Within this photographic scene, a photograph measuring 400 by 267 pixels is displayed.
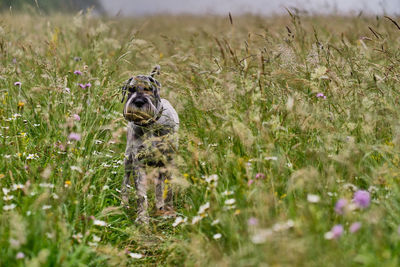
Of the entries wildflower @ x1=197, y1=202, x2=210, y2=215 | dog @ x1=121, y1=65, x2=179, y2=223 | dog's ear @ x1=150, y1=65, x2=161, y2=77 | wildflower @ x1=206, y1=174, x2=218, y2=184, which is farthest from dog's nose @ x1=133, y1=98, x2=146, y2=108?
wildflower @ x1=197, y1=202, x2=210, y2=215

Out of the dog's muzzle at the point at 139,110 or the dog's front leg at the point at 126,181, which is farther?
the dog's front leg at the point at 126,181

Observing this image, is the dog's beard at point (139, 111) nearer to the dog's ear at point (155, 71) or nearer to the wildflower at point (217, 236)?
the dog's ear at point (155, 71)

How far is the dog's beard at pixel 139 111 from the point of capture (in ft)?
11.1

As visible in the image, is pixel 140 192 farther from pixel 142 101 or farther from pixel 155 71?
pixel 155 71

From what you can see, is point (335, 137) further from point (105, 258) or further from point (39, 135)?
point (39, 135)

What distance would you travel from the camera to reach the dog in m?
3.41

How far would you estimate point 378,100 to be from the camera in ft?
12.1

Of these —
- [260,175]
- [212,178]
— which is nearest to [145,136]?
[212,178]

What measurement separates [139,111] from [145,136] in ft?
0.96

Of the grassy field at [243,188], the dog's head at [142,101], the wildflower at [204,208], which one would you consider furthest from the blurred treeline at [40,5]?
the wildflower at [204,208]

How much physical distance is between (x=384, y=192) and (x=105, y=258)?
1871 mm

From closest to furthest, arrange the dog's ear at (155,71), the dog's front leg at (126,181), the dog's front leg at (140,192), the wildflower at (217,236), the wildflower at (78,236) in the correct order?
the wildflower at (217,236), the wildflower at (78,236), the dog's front leg at (140,192), the dog's front leg at (126,181), the dog's ear at (155,71)

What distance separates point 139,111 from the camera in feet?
11.1

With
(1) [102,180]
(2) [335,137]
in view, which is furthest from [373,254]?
(1) [102,180]
